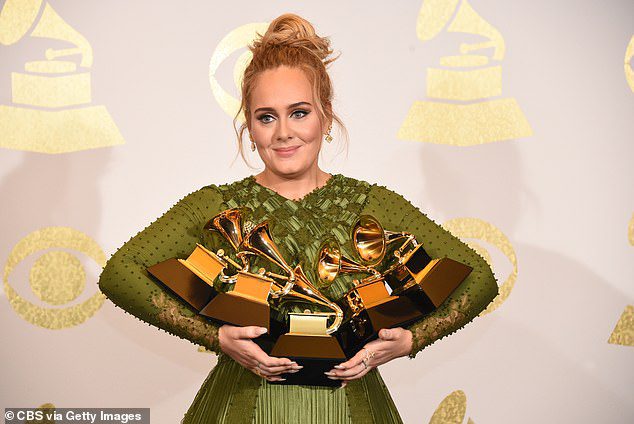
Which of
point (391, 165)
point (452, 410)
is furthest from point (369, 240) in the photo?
point (452, 410)

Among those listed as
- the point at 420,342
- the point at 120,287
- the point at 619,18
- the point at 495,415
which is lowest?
the point at 495,415

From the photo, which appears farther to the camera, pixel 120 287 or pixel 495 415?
pixel 495 415

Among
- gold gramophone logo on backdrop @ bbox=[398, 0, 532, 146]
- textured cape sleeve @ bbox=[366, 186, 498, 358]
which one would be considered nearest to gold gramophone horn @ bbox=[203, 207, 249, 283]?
textured cape sleeve @ bbox=[366, 186, 498, 358]

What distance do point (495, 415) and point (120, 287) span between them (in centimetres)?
190

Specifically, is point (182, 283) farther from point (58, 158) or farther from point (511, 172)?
point (511, 172)

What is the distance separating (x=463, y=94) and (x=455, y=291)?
1425mm

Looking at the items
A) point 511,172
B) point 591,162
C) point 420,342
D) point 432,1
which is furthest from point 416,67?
point 420,342

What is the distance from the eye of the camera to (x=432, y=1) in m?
3.00

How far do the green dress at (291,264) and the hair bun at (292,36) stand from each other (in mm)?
283

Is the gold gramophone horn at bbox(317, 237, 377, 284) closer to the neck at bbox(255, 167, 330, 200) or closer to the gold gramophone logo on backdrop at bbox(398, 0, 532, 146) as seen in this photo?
the neck at bbox(255, 167, 330, 200)

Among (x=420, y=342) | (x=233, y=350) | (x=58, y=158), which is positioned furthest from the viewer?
(x=58, y=158)

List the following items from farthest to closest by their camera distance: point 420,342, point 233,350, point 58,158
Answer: point 58,158 → point 420,342 → point 233,350

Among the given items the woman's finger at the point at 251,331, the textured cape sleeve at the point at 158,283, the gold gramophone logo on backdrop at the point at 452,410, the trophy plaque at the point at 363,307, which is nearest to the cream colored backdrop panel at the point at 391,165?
the gold gramophone logo on backdrop at the point at 452,410

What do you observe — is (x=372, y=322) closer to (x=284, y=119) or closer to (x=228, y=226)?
(x=228, y=226)
